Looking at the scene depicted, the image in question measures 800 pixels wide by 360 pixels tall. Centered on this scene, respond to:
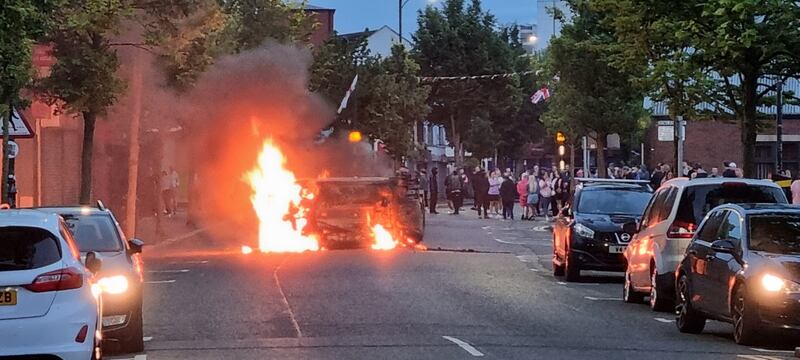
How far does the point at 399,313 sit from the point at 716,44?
234 inches

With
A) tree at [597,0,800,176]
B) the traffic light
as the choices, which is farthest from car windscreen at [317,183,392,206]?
the traffic light

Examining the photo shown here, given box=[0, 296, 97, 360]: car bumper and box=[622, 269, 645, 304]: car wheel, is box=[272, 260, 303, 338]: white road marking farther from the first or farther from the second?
box=[622, 269, 645, 304]: car wheel

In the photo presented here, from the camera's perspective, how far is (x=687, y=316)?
1444 centimetres

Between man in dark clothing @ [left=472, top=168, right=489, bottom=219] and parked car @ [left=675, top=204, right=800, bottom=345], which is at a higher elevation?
man in dark clothing @ [left=472, top=168, right=489, bottom=219]

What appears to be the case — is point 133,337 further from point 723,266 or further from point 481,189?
point 481,189

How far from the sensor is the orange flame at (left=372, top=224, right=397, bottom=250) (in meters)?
27.2

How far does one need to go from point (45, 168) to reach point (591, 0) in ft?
64.9

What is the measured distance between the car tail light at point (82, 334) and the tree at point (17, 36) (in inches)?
204

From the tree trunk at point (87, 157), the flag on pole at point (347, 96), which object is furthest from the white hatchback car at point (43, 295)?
the flag on pole at point (347, 96)

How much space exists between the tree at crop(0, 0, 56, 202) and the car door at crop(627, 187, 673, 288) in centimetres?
773

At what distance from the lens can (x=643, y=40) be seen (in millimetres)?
20594

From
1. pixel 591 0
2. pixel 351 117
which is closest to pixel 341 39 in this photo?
pixel 351 117

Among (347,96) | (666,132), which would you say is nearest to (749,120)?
(666,132)

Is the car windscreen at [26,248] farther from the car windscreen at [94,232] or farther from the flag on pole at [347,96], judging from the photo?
the flag on pole at [347,96]
